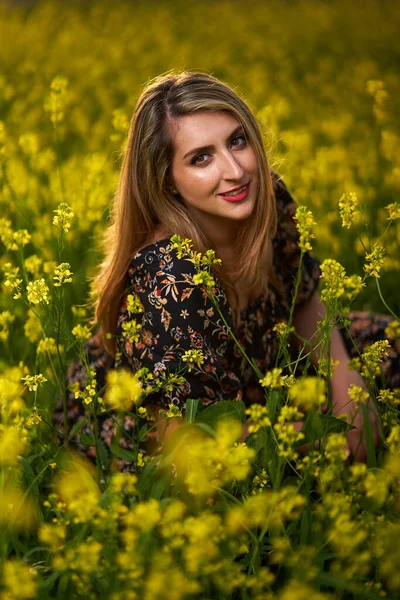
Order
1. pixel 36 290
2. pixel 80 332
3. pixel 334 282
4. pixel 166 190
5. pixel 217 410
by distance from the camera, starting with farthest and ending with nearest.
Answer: pixel 166 190 < pixel 80 332 < pixel 217 410 < pixel 36 290 < pixel 334 282

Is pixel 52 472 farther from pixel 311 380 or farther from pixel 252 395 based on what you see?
pixel 311 380

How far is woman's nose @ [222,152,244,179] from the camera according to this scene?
252cm

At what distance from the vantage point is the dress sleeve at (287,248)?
119 inches

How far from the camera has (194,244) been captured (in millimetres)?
2598

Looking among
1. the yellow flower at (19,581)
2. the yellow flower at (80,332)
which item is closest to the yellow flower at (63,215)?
the yellow flower at (80,332)

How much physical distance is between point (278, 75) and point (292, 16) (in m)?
4.18

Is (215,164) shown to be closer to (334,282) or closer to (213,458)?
(334,282)

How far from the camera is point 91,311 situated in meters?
3.64

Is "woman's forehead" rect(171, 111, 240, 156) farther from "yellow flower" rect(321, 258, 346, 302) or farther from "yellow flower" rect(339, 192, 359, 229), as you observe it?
"yellow flower" rect(321, 258, 346, 302)

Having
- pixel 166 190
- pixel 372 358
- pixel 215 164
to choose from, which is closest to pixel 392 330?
pixel 372 358

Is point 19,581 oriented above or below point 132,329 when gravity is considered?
below

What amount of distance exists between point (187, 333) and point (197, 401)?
0.24m

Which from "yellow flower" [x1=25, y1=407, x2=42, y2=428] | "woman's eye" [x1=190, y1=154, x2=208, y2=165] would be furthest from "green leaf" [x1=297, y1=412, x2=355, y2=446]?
"woman's eye" [x1=190, y1=154, x2=208, y2=165]

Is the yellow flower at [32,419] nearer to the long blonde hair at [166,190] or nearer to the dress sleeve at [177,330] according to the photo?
the dress sleeve at [177,330]
